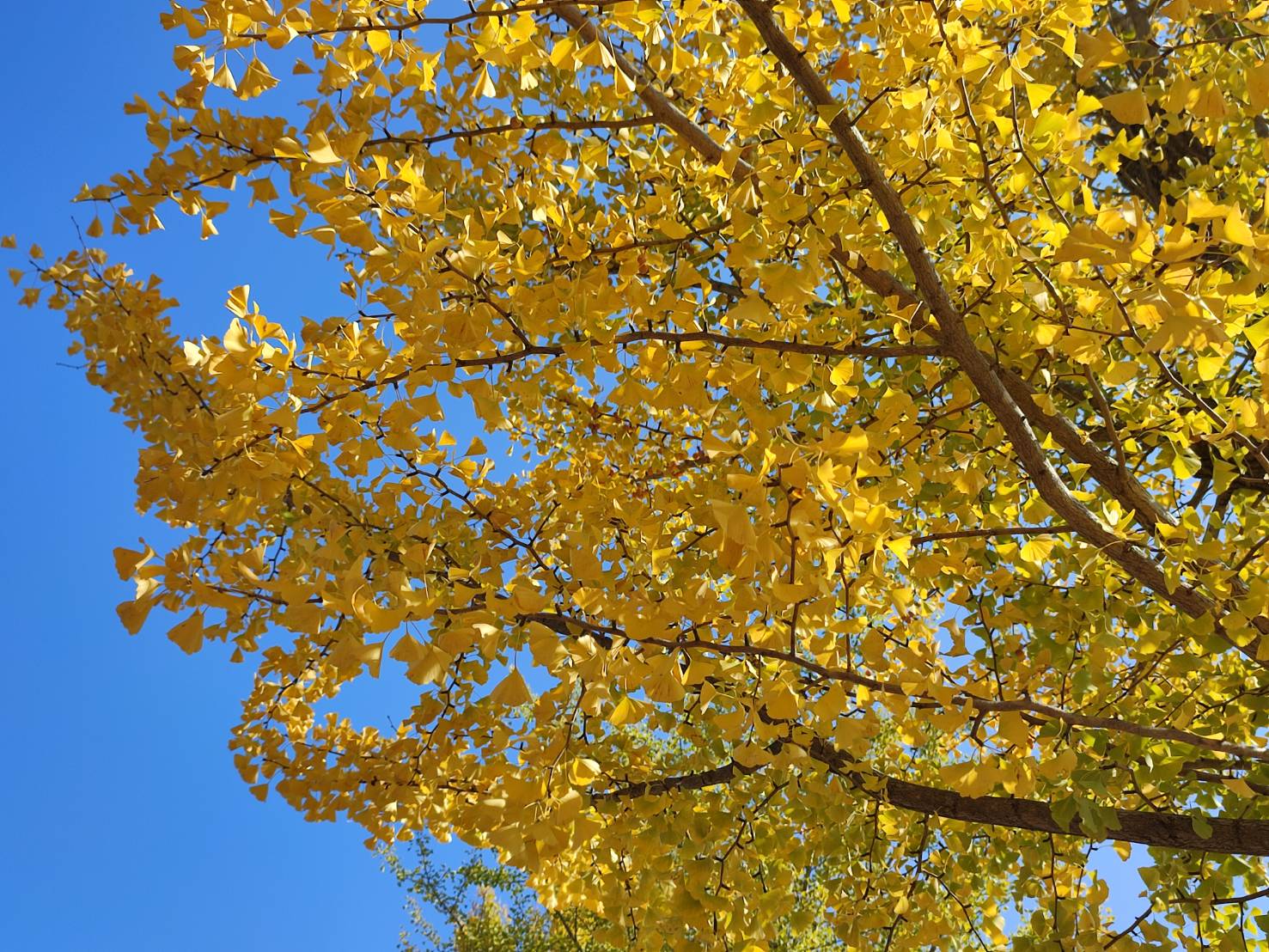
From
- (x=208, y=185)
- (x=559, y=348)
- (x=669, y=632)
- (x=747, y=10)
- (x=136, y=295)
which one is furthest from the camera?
(x=136, y=295)

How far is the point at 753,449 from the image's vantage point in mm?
1609

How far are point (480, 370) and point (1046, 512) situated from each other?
1.45 metres

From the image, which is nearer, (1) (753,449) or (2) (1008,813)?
(1) (753,449)

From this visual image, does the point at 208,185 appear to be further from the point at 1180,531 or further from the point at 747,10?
the point at 1180,531

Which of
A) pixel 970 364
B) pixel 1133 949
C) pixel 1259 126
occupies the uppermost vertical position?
pixel 1259 126

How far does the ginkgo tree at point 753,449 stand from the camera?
1482 mm

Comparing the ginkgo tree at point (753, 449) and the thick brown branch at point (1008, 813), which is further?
the thick brown branch at point (1008, 813)

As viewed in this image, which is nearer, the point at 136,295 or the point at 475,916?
the point at 136,295

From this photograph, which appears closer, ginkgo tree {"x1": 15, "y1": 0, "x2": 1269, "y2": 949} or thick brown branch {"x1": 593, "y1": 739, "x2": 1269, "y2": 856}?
ginkgo tree {"x1": 15, "y1": 0, "x2": 1269, "y2": 949}

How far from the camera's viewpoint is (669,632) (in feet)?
4.99

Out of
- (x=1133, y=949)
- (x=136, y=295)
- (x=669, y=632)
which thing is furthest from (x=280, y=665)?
(x=1133, y=949)

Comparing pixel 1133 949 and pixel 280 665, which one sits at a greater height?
pixel 280 665

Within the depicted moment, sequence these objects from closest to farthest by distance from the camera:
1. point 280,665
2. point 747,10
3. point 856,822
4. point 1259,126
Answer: point 747,10, point 280,665, point 856,822, point 1259,126

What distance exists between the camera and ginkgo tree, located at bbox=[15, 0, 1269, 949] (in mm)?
1482
